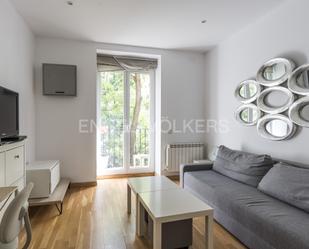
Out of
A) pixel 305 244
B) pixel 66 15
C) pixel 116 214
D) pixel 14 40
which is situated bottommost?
pixel 116 214

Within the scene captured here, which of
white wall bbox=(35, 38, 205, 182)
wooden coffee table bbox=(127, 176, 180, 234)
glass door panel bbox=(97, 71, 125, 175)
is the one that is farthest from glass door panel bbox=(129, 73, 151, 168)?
wooden coffee table bbox=(127, 176, 180, 234)

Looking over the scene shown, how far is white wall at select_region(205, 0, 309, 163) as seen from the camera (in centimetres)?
238

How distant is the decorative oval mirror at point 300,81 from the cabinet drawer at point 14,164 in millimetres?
3038

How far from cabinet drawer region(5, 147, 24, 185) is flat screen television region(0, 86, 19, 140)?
188mm

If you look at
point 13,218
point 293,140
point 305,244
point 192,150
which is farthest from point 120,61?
point 305,244

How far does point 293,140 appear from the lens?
96.3 inches

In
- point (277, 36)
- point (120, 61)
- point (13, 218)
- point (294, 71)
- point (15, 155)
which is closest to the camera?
point (13, 218)

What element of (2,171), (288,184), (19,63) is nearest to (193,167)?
(288,184)

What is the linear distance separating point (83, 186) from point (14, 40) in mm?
2513

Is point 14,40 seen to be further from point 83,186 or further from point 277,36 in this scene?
point 277,36

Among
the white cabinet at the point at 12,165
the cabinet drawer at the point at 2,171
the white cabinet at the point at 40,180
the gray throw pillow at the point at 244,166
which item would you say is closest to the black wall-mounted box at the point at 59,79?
the white cabinet at the point at 40,180

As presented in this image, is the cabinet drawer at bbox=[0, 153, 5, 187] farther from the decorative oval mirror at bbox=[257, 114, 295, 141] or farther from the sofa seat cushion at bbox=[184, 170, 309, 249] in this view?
the decorative oval mirror at bbox=[257, 114, 295, 141]

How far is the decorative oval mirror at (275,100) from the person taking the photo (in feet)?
8.14

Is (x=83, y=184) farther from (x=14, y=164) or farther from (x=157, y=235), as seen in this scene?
(x=157, y=235)
